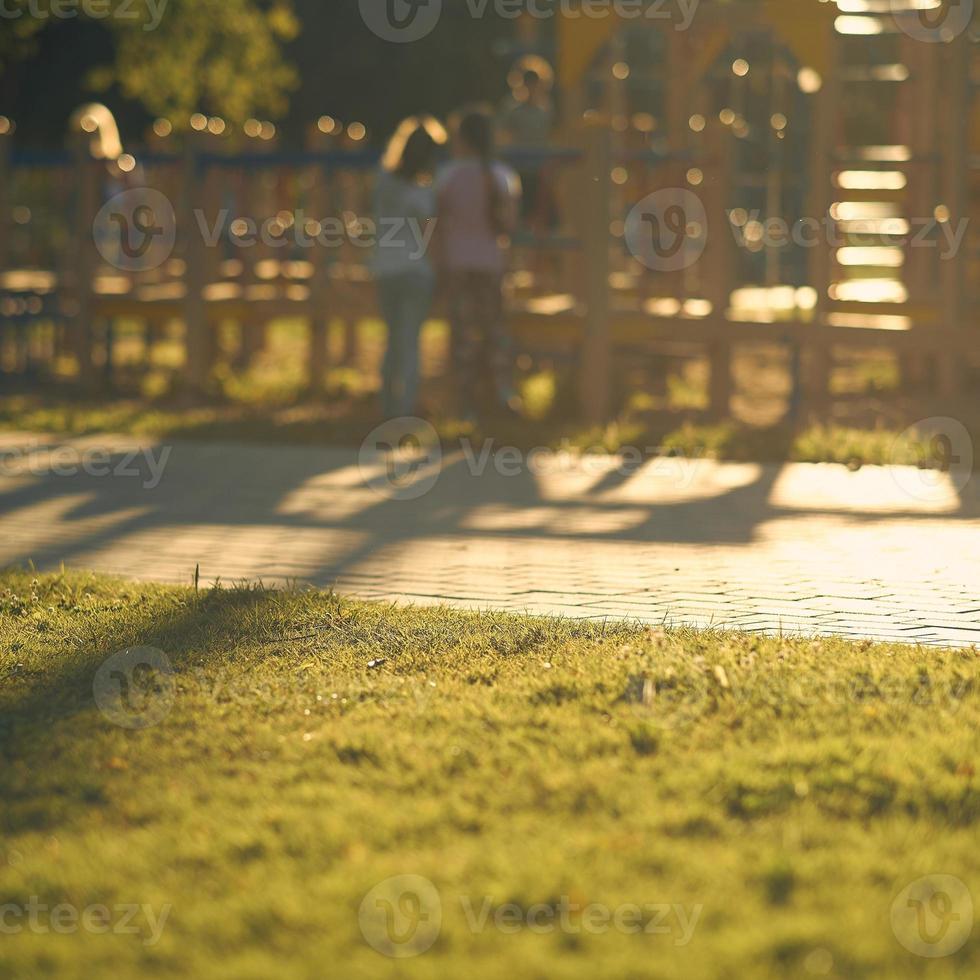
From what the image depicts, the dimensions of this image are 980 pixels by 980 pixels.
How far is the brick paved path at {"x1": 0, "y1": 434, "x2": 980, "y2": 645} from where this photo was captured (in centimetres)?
701

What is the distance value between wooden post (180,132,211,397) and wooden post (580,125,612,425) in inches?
131

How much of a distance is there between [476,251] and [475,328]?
0.60 metres

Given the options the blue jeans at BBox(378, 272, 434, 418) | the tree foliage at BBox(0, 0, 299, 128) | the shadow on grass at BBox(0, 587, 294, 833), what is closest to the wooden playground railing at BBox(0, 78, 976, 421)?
the blue jeans at BBox(378, 272, 434, 418)

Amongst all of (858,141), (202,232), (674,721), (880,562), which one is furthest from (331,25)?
(674,721)

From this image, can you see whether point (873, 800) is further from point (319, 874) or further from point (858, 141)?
point (858, 141)

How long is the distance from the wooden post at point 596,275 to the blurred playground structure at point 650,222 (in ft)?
0.05

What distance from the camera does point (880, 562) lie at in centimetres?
777

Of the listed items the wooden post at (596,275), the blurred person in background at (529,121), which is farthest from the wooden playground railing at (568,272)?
the blurred person in background at (529,121)

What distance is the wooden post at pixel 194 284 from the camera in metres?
14.5

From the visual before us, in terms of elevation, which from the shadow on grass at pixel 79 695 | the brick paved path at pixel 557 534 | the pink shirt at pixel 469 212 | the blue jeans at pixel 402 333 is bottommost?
the shadow on grass at pixel 79 695

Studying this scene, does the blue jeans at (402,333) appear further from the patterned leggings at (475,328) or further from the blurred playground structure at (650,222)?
the blurred playground structure at (650,222)

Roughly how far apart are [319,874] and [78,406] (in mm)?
10991

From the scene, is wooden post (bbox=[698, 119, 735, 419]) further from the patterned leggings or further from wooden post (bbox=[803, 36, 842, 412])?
the patterned leggings

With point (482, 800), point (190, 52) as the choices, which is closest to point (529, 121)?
point (190, 52)
